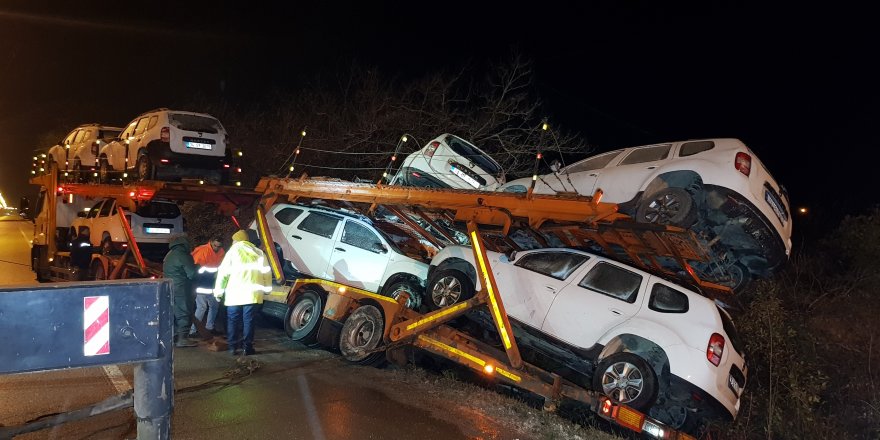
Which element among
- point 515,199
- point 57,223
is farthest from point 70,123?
point 515,199

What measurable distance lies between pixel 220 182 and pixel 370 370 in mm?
6289

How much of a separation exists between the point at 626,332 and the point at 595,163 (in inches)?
90.4

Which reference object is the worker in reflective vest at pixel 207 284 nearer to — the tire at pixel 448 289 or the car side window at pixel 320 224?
the car side window at pixel 320 224

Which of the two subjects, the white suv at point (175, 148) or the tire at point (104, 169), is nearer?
the white suv at point (175, 148)

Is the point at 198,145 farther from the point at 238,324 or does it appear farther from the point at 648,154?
the point at 648,154

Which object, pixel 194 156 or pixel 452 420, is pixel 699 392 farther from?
pixel 194 156

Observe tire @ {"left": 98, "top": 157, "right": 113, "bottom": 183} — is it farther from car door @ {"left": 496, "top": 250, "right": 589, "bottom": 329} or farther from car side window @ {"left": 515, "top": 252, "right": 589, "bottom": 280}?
car side window @ {"left": 515, "top": 252, "right": 589, "bottom": 280}

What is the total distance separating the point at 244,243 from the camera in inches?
291

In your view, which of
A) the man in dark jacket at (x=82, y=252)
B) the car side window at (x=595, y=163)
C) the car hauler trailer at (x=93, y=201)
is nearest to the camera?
the car side window at (x=595, y=163)

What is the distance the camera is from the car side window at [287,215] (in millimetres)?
9773

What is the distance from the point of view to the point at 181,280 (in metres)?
7.98

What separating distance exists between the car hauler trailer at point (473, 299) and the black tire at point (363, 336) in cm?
1

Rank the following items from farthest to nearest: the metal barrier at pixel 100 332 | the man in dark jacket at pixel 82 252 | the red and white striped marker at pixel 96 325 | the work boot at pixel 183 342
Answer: the man in dark jacket at pixel 82 252 → the work boot at pixel 183 342 → the red and white striped marker at pixel 96 325 → the metal barrier at pixel 100 332

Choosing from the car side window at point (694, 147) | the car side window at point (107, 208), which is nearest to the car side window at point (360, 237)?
the car side window at point (694, 147)
